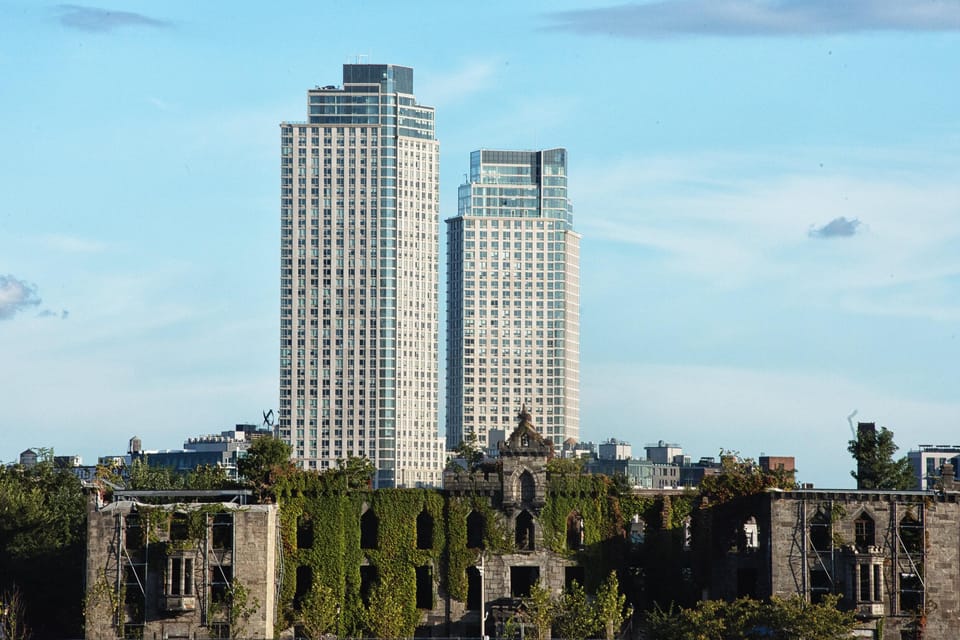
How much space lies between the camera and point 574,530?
12019 centimetres

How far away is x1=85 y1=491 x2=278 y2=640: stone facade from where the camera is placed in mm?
105750

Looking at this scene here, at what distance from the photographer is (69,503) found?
463ft

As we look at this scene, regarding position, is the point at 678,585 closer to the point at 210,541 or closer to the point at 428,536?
the point at 428,536

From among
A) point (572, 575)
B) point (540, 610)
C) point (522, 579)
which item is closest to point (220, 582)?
point (540, 610)

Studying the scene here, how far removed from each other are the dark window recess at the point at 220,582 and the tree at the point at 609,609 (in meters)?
24.6

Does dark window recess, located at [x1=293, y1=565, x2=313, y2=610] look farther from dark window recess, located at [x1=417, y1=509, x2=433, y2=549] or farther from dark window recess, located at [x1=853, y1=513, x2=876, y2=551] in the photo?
dark window recess, located at [x1=853, y1=513, x2=876, y2=551]

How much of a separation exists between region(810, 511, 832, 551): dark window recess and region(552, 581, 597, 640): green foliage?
15862mm

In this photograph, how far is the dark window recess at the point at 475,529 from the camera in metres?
119

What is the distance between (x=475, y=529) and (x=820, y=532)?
25508 mm

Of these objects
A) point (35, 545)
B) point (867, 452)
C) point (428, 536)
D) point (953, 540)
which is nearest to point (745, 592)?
point (953, 540)

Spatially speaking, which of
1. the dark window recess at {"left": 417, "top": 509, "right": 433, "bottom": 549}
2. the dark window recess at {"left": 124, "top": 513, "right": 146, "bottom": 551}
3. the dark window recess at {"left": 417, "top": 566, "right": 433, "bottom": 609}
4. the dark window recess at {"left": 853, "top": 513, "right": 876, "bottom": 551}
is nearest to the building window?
the dark window recess at {"left": 124, "top": 513, "right": 146, "bottom": 551}

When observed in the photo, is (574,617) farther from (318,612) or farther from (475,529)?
(318,612)

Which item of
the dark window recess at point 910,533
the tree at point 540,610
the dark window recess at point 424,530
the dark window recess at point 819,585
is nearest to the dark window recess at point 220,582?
the dark window recess at point 424,530

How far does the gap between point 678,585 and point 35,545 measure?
172ft
